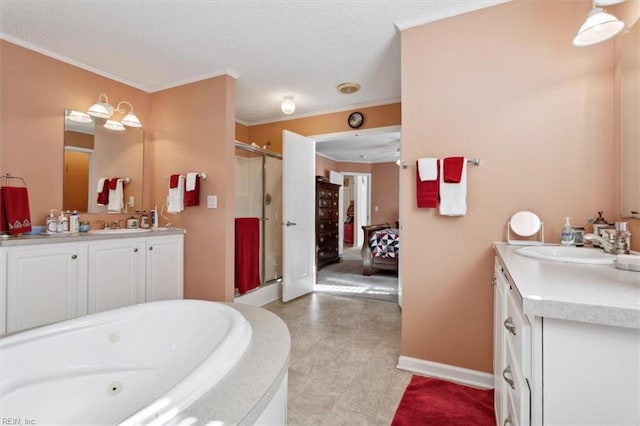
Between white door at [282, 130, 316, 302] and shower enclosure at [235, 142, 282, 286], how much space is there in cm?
34

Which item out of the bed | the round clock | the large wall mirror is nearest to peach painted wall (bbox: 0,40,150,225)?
the large wall mirror

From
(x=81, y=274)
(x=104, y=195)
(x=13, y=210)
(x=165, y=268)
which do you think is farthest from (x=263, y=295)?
(x=13, y=210)

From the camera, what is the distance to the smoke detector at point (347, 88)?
3.15 meters

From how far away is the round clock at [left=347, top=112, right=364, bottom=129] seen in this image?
370 cm

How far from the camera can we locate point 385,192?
7.88 metres

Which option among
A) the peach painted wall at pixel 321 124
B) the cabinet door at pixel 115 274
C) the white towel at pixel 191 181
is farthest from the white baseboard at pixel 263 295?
the peach painted wall at pixel 321 124

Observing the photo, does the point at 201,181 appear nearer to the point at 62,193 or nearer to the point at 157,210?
the point at 157,210

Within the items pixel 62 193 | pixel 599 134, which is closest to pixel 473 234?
pixel 599 134

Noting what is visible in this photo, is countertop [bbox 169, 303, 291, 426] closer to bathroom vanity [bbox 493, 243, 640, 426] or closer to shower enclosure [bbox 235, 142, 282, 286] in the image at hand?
bathroom vanity [bbox 493, 243, 640, 426]

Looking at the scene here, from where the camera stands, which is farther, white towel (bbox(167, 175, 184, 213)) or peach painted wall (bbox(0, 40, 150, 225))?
white towel (bbox(167, 175, 184, 213))

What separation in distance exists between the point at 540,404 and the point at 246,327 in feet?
3.27

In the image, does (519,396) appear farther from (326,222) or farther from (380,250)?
(326,222)

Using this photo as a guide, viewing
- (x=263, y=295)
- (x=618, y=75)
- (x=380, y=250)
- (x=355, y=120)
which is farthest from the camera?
(x=380, y=250)

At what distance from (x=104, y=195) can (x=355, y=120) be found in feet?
9.45
